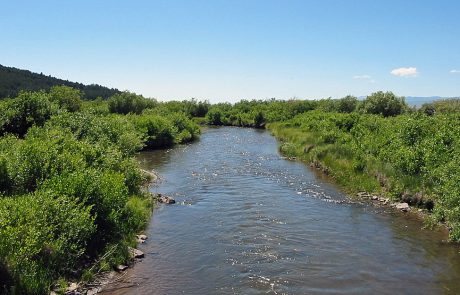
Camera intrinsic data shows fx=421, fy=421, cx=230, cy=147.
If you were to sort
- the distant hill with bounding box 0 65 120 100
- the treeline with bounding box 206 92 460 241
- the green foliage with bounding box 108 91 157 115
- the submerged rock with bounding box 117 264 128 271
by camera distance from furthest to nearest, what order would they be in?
the distant hill with bounding box 0 65 120 100
the green foliage with bounding box 108 91 157 115
the treeline with bounding box 206 92 460 241
the submerged rock with bounding box 117 264 128 271

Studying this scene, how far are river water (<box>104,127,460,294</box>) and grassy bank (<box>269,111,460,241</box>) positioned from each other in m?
1.93

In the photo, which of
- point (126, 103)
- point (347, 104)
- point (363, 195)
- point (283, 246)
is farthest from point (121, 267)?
point (126, 103)

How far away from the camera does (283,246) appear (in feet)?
65.5

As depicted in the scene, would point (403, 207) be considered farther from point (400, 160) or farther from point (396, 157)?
point (396, 157)

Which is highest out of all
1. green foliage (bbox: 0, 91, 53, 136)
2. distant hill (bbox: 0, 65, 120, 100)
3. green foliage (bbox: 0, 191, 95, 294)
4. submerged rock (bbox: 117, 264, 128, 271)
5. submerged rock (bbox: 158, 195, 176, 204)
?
distant hill (bbox: 0, 65, 120, 100)

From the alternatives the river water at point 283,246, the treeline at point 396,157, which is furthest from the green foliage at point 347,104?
the river water at point 283,246

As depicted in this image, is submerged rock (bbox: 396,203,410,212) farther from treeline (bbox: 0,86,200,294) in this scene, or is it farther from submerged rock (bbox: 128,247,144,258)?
submerged rock (bbox: 128,247,144,258)

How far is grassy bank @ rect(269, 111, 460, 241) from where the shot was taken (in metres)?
22.5

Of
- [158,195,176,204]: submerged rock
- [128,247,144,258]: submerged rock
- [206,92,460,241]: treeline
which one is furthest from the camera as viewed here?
[158,195,176,204]: submerged rock

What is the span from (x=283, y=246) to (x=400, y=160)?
523 inches

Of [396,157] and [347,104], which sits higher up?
[347,104]

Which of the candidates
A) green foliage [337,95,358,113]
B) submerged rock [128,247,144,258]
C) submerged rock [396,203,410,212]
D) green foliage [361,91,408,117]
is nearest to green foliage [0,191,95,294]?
submerged rock [128,247,144,258]

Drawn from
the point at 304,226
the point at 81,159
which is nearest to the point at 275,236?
the point at 304,226

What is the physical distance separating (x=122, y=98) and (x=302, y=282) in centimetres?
8519
